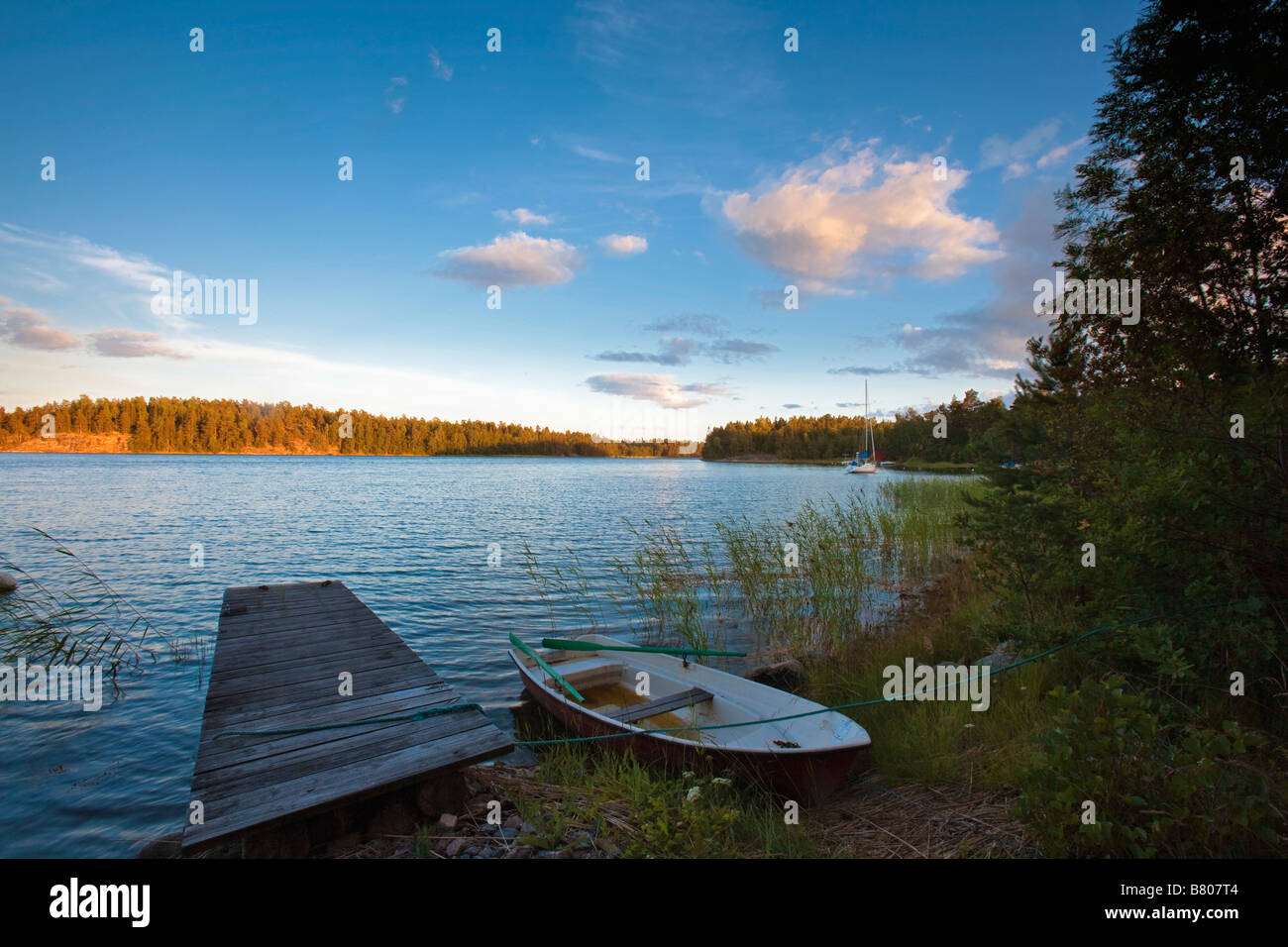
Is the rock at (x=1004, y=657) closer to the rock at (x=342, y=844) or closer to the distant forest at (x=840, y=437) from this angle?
the rock at (x=342, y=844)

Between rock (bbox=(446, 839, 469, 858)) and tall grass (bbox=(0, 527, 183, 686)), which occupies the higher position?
rock (bbox=(446, 839, 469, 858))

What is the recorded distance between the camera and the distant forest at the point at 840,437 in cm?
9125

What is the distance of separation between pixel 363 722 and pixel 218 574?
15.1 meters

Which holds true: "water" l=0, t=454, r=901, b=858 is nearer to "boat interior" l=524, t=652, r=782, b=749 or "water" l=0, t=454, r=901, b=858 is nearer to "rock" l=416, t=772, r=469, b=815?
"boat interior" l=524, t=652, r=782, b=749

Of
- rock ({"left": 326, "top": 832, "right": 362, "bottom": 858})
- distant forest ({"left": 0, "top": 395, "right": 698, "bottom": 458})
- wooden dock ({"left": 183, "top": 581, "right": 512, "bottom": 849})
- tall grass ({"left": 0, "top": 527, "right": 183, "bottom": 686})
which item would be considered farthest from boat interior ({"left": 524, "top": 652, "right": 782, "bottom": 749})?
distant forest ({"left": 0, "top": 395, "right": 698, "bottom": 458})

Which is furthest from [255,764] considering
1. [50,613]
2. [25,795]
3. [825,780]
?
[50,613]

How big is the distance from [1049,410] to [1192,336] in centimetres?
444

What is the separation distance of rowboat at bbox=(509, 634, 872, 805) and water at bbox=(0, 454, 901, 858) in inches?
52.9

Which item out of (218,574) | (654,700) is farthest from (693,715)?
(218,574)

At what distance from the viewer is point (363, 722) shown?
572cm

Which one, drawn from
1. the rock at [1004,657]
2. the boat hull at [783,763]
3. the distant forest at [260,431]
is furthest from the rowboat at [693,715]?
the distant forest at [260,431]

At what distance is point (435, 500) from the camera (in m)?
40.9

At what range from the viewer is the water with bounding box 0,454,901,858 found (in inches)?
254
